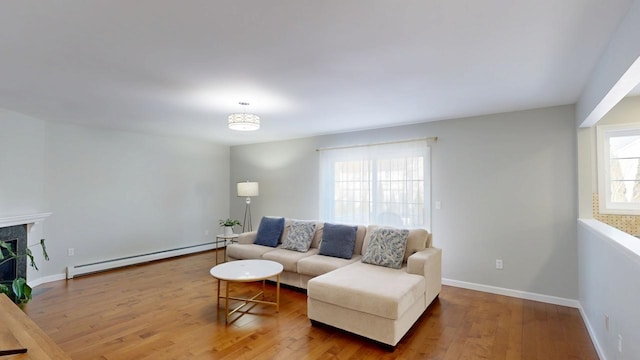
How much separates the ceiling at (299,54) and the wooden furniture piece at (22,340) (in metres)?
1.52

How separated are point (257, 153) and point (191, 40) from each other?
4.51 meters

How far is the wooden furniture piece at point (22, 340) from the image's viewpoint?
0.89 m

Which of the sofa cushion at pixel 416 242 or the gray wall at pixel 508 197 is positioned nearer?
the gray wall at pixel 508 197

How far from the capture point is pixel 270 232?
15.5ft

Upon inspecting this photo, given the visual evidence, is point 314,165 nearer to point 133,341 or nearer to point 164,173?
point 164,173

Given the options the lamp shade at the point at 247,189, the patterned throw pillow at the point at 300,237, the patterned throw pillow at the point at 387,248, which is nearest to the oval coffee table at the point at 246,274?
the patterned throw pillow at the point at 300,237

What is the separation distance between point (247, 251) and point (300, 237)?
79 cm

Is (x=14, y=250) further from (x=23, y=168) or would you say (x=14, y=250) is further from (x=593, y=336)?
(x=593, y=336)

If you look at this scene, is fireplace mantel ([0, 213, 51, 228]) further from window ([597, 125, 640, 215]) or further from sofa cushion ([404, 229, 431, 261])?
window ([597, 125, 640, 215])

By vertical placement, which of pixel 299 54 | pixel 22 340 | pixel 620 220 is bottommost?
pixel 22 340

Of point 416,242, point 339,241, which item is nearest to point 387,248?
point 416,242

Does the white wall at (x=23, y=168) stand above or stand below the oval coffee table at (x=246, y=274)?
above

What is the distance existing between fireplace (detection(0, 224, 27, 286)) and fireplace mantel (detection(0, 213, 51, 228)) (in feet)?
0.24

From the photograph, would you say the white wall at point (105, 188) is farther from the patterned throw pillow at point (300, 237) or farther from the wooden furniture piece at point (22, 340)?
the wooden furniture piece at point (22, 340)
